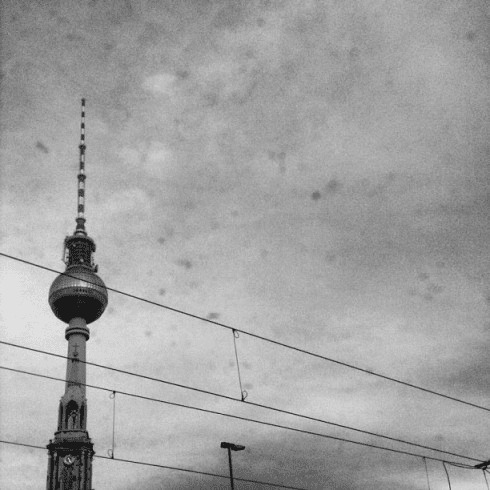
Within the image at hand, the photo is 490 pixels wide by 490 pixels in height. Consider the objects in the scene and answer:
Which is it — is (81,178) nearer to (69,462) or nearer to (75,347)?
(75,347)

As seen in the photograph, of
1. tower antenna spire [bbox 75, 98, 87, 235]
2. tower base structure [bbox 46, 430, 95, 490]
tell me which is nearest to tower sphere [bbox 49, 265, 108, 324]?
tower antenna spire [bbox 75, 98, 87, 235]

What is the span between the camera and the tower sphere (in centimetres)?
8781

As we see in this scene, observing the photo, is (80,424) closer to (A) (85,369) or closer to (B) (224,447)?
(A) (85,369)

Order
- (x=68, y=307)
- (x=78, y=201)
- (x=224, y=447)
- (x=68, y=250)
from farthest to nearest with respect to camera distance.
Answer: (x=78, y=201) → (x=68, y=250) → (x=68, y=307) → (x=224, y=447)

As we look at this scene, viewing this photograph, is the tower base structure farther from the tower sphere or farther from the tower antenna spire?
the tower antenna spire

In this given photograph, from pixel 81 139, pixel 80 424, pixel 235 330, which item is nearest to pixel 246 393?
pixel 235 330

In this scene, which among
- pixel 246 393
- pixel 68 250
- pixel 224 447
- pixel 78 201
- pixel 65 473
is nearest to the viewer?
pixel 246 393

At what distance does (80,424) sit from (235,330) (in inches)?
2922

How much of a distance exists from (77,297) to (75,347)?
746 centimetres

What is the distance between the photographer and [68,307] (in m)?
89.2

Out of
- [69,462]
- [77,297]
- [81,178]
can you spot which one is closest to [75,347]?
[77,297]

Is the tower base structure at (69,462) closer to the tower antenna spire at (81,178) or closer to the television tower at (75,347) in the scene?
the television tower at (75,347)

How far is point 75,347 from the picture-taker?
3438 inches

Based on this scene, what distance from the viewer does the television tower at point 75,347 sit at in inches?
3270
